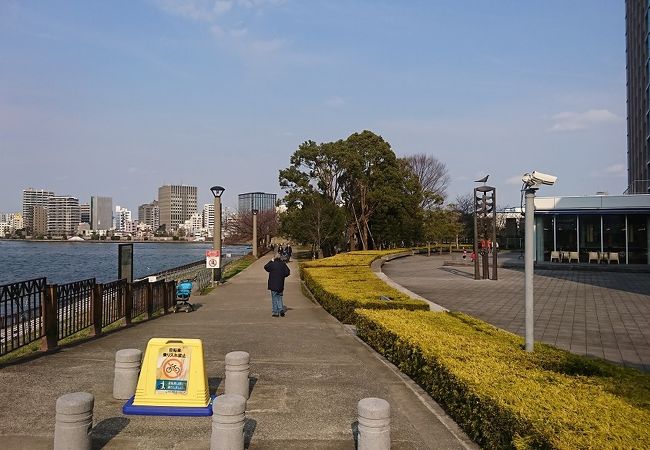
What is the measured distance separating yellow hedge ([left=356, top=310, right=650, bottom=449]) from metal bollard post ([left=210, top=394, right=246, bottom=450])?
207 centimetres

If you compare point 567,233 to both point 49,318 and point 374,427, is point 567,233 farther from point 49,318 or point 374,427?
point 374,427

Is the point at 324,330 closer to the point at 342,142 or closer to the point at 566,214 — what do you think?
the point at 566,214

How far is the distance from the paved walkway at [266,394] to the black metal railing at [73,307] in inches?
18.8

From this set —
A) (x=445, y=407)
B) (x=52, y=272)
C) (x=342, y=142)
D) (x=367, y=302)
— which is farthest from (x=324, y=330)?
(x=52, y=272)

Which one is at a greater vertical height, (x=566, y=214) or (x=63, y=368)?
(x=566, y=214)

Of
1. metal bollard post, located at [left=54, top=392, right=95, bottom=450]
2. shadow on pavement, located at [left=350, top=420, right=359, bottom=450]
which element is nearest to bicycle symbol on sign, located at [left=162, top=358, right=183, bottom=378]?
metal bollard post, located at [left=54, top=392, right=95, bottom=450]

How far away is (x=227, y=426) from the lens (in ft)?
13.8

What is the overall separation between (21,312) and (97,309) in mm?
2236

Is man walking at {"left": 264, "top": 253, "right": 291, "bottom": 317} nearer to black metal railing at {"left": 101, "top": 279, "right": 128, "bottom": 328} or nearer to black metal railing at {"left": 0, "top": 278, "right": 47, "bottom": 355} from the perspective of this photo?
black metal railing at {"left": 101, "top": 279, "right": 128, "bottom": 328}

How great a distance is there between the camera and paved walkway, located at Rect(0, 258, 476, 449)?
15.7ft

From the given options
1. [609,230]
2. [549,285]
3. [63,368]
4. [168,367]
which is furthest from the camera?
[609,230]

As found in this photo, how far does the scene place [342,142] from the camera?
44.4 metres

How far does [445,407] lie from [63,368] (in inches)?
202

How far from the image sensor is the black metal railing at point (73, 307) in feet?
29.1
